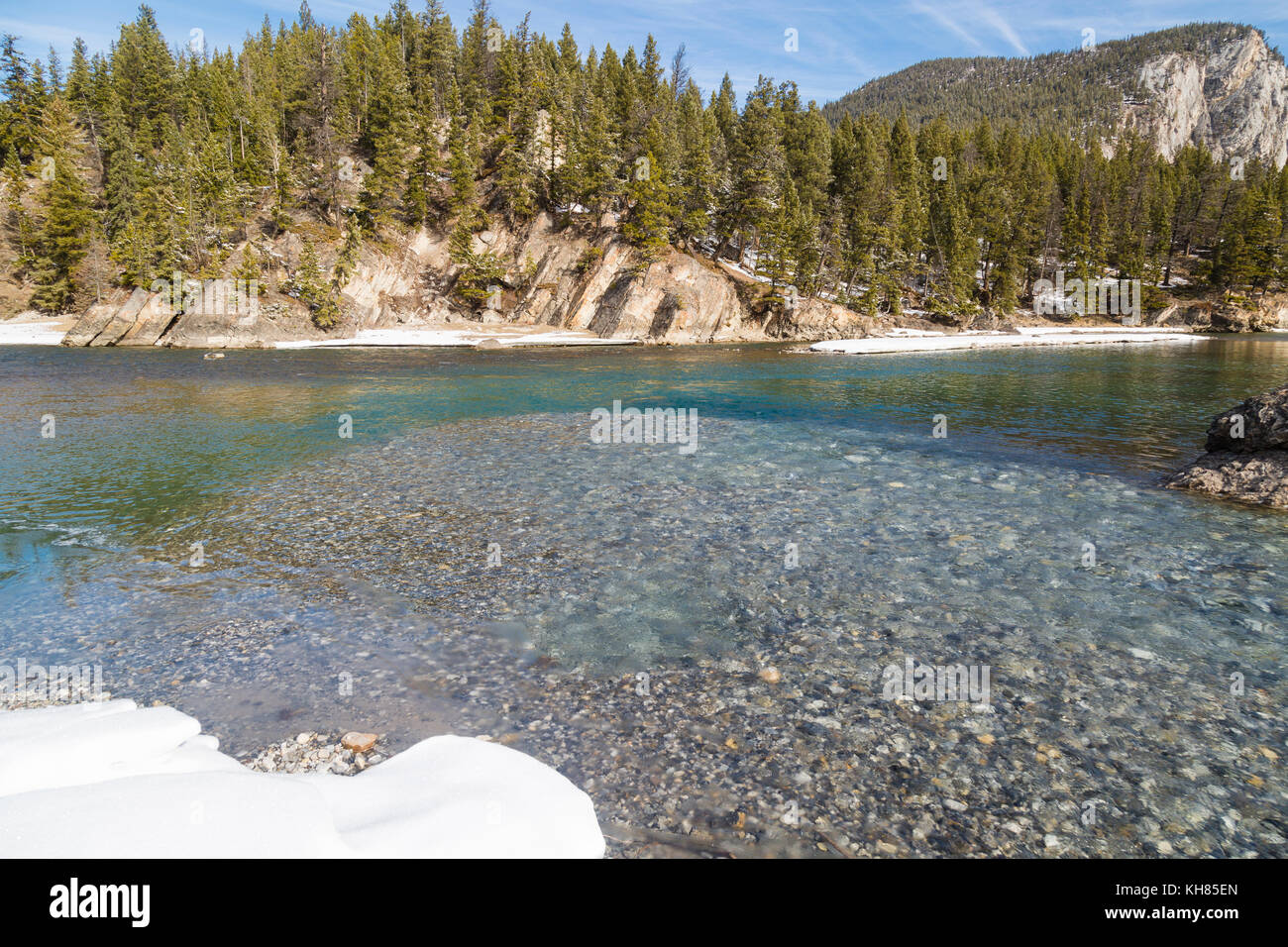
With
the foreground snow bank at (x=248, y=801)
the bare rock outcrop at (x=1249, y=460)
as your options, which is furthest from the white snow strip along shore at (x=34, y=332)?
the bare rock outcrop at (x=1249, y=460)

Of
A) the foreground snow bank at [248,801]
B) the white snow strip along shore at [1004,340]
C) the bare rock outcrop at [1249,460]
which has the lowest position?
the foreground snow bank at [248,801]

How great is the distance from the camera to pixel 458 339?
65.2 meters

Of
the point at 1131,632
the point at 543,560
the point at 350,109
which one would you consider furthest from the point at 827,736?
the point at 350,109

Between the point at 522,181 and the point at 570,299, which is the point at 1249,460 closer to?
the point at 570,299

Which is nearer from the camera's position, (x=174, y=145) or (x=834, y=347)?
(x=834, y=347)

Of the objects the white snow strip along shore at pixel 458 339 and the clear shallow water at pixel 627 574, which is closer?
the clear shallow water at pixel 627 574

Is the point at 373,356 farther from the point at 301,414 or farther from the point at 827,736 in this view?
the point at 827,736

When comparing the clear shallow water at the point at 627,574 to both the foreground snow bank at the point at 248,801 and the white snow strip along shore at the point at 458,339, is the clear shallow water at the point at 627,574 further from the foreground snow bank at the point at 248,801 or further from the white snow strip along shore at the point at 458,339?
the white snow strip along shore at the point at 458,339

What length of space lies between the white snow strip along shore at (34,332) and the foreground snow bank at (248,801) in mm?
72982

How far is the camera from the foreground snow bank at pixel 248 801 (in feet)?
12.8

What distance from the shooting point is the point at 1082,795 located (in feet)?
16.4
